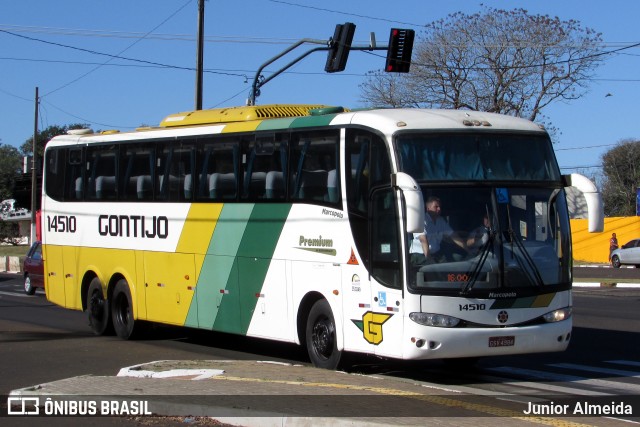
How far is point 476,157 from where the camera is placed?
1147 centimetres

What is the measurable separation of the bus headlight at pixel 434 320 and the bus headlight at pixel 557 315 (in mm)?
1303

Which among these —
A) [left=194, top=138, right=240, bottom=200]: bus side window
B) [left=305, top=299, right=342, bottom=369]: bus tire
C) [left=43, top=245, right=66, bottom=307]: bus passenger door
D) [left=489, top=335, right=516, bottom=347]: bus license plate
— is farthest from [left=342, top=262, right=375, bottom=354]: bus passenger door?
[left=43, top=245, right=66, bottom=307]: bus passenger door

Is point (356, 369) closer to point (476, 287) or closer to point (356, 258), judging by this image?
point (356, 258)

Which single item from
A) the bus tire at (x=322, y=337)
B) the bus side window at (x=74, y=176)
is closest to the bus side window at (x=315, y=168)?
the bus tire at (x=322, y=337)

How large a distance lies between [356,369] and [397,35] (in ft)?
36.5

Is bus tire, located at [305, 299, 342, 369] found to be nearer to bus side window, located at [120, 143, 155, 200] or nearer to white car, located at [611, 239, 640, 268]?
bus side window, located at [120, 143, 155, 200]

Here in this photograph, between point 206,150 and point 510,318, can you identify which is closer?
point 510,318

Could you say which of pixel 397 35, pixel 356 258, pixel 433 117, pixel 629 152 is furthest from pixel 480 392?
pixel 629 152

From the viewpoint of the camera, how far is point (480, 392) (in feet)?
35.5

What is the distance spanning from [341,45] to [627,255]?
92.0 ft

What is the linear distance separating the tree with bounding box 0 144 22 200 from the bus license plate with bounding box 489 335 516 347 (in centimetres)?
4866

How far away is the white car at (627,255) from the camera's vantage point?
45281 mm

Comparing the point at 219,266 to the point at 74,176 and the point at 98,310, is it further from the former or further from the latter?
the point at 74,176

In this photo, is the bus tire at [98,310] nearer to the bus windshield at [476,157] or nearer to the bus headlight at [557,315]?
the bus windshield at [476,157]
